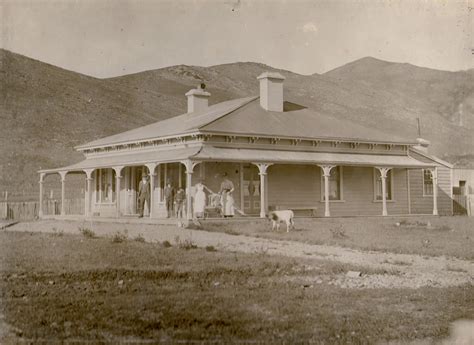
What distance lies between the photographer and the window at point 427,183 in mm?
31906

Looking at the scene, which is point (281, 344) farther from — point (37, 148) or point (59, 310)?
Result: point (37, 148)

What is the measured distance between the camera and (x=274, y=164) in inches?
1062

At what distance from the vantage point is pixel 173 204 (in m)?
26.1

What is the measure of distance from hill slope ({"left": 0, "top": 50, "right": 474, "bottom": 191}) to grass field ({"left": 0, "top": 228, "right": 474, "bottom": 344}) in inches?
1632

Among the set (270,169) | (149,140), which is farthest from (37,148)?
(270,169)

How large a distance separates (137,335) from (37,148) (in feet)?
178

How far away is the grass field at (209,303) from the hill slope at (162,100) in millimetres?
41445

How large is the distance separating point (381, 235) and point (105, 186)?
17178 millimetres

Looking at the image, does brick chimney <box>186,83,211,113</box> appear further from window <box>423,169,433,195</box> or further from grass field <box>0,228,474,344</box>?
grass field <box>0,228,474,344</box>

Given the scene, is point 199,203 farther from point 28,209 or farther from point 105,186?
point 28,209

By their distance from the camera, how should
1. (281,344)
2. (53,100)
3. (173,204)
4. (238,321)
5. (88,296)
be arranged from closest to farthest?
(281,344) < (238,321) < (88,296) < (173,204) < (53,100)

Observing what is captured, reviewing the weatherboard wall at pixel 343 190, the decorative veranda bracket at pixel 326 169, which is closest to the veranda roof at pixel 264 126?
the weatherboard wall at pixel 343 190

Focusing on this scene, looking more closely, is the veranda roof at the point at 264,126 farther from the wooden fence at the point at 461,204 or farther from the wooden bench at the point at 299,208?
the wooden fence at the point at 461,204

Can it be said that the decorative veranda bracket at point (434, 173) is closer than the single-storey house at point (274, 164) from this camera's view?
No
